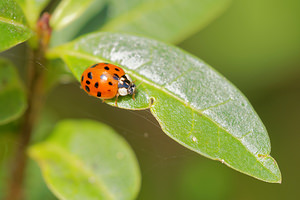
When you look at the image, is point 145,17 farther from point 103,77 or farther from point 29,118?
point 29,118

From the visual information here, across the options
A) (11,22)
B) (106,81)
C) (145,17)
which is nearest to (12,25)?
(11,22)

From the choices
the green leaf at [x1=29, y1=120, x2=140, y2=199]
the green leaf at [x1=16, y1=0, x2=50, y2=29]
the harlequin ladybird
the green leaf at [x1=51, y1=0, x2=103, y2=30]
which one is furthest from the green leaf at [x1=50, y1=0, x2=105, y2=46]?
the green leaf at [x1=29, y1=120, x2=140, y2=199]

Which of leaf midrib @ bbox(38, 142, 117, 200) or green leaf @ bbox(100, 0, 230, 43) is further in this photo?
green leaf @ bbox(100, 0, 230, 43)

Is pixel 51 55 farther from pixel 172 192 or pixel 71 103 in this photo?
pixel 172 192

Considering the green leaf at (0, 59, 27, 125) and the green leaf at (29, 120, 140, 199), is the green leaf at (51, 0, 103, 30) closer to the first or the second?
the green leaf at (0, 59, 27, 125)

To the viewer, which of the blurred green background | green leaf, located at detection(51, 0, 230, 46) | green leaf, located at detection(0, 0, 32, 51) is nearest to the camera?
green leaf, located at detection(0, 0, 32, 51)

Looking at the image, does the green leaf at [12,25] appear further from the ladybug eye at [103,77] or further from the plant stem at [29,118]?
the ladybug eye at [103,77]

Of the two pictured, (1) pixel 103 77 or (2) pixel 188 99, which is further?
(1) pixel 103 77
